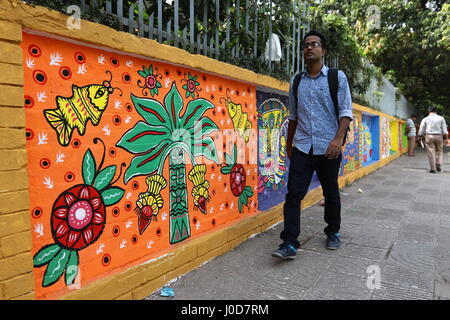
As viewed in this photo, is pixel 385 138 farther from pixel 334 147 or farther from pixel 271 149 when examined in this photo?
pixel 334 147

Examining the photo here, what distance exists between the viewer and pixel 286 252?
296 cm

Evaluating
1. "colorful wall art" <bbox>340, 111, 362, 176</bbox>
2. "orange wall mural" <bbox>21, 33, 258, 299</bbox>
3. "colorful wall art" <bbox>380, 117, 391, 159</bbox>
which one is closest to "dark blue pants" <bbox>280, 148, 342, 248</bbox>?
"orange wall mural" <bbox>21, 33, 258, 299</bbox>

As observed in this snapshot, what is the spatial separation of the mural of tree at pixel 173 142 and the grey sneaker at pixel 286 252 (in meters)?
0.78

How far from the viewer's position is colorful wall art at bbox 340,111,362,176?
7.28 metres

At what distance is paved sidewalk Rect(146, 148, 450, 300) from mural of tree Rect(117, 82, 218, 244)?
20.3 inches

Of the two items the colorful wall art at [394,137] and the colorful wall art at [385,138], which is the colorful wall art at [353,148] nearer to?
the colorful wall art at [385,138]

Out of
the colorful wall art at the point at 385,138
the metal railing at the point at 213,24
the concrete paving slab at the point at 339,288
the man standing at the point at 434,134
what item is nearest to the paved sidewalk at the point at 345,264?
the concrete paving slab at the point at 339,288

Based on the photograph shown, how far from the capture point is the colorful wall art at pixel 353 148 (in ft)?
23.9

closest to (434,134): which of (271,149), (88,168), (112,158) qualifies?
(271,149)

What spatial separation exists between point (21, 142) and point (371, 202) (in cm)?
515

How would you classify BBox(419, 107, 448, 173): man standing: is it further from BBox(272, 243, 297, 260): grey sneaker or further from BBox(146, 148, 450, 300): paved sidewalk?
BBox(272, 243, 297, 260): grey sneaker

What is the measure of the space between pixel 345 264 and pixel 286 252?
1.68ft

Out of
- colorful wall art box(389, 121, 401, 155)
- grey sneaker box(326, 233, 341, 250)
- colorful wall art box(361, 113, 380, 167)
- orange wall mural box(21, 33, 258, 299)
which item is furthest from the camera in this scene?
colorful wall art box(389, 121, 401, 155)

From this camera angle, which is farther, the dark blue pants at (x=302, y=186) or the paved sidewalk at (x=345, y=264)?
the dark blue pants at (x=302, y=186)
